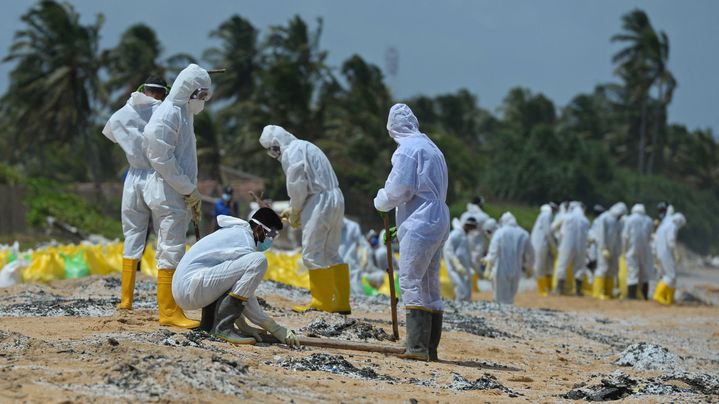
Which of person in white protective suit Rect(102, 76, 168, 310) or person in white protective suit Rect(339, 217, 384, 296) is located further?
person in white protective suit Rect(339, 217, 384, 296)

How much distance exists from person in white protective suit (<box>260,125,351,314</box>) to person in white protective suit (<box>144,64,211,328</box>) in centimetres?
180

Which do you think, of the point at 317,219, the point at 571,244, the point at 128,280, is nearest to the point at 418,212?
the point at 317,219

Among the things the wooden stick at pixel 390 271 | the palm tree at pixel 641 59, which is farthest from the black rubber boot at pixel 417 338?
the palm tree at pixel 641 59

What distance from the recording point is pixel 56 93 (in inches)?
1790

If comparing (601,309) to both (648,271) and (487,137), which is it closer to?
(648,271)

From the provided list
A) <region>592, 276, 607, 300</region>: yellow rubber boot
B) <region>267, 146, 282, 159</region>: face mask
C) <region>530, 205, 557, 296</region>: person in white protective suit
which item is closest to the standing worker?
<region>530, 205, 557, 296</region>: person in white protective suit

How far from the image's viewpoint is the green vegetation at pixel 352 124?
45.7 meters

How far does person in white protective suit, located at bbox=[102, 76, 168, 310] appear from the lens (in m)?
9.69

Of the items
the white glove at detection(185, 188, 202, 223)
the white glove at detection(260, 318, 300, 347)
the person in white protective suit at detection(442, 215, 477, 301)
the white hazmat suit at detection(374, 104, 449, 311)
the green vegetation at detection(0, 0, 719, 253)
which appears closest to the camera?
the white glove at detection(260, 318, 300, 347)

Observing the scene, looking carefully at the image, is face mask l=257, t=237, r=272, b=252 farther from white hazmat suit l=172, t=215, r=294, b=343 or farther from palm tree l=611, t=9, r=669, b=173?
palm tree l=611, t=9, r=669, b=173

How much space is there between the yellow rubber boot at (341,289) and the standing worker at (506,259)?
6809 millimetres

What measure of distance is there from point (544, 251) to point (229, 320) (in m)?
16.3

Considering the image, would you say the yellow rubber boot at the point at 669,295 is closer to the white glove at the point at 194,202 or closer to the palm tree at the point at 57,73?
the white glove at the point at 194,202

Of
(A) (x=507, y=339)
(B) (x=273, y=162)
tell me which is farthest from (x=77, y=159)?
(A) (x=507, y=339)
